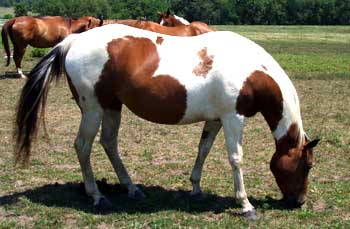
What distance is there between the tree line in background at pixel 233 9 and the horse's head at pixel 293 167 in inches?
3041

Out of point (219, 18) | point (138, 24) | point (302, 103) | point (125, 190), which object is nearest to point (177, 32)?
point (138, 24)

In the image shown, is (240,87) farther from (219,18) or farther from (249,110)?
(219,18)

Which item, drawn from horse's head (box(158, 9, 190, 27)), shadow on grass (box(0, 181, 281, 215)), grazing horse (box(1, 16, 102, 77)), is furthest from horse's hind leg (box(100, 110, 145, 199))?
grazing horse (box(1, 16, 102, 77))

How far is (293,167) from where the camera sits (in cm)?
534

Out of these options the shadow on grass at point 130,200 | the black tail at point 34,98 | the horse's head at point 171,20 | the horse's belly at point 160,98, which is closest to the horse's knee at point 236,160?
the shadow on grass at point 130,200

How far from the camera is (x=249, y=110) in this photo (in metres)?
5.24

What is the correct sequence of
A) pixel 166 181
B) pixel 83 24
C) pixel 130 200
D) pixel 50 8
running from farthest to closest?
pixel 50 8, pixel 83 24, pixel 166 181, pixel 130 200

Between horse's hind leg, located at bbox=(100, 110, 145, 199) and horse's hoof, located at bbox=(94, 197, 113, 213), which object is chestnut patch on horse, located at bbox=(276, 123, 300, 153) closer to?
horse's hind leg, located at bbox=(100, 110, 145, 199)

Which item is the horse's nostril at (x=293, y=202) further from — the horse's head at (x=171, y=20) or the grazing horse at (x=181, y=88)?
the horse's head at (x=171, y=20)

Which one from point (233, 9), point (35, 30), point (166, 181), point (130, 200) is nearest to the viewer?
point (130, 200)

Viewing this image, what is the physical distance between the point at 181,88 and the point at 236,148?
817 millimetres

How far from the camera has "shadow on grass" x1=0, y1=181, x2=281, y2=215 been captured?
5527mm

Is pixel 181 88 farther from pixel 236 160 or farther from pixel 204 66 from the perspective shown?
pixel 236 160

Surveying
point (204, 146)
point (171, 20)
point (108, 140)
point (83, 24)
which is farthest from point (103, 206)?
point (83, 24)
